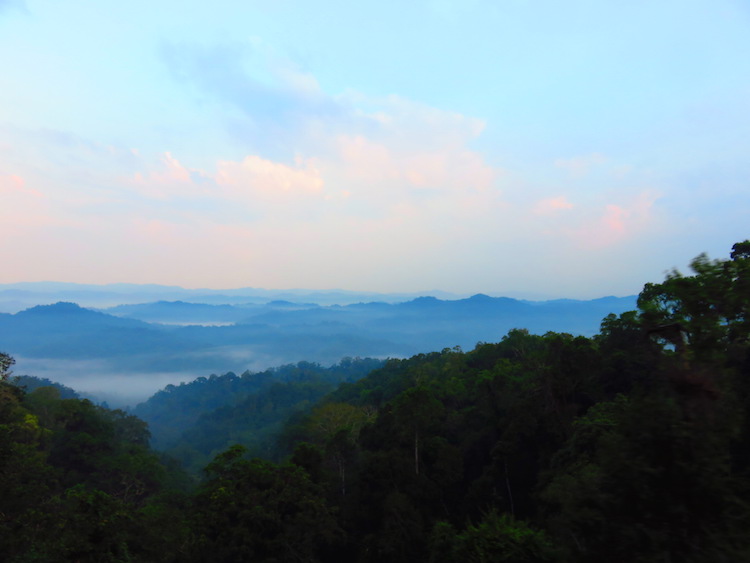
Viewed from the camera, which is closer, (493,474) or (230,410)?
(493,474)

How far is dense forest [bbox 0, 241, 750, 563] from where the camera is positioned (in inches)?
168

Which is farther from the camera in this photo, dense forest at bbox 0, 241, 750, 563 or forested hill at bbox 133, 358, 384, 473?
forested hill at bbox 133, 358, 384, 473

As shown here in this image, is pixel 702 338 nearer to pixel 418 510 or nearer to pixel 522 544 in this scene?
pixel 522 544

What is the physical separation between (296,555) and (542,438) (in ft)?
34.9

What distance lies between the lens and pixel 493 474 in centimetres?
1752

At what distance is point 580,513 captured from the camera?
4586 mm

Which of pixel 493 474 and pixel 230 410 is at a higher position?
pixel 493 474

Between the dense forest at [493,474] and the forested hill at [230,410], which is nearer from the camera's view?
the dense forest at [493,474]

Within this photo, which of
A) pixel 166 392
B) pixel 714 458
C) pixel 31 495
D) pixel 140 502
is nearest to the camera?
pixel 714 458

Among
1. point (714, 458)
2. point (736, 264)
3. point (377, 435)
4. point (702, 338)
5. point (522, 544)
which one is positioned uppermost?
point (736, 264)

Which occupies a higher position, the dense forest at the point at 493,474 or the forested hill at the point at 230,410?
the dense forest at the point at 493,474

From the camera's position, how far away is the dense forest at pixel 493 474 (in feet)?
14.0

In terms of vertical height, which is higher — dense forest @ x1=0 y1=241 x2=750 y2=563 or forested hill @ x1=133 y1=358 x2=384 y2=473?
dense forest @ x1=0 y1=241 x2=750 y2=563

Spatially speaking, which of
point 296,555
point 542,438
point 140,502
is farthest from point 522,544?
point 140,502
